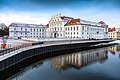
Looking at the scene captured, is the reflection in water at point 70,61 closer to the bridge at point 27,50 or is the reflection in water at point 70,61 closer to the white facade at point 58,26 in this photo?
the bridge at point 27,50

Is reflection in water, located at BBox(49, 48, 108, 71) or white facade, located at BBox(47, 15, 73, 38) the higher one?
white facade, located at BBox(47, 15, 73, 38)

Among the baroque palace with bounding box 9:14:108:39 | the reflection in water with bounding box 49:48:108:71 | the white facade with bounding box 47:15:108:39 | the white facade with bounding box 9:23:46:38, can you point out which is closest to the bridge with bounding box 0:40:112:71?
the reflection in water with bounding box 49:48:108:71

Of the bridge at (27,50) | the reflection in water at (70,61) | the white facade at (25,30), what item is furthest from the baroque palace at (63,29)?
the reflection in water at (70,61)

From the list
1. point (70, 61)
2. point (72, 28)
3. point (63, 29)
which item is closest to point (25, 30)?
point (63, 29)

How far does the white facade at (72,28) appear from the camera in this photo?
6456 centimetres

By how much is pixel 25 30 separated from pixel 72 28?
22.5 meters

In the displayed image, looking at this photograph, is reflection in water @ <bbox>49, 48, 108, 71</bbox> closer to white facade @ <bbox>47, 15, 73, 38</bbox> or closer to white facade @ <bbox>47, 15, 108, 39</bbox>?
white facade @ <bbox>47, 15, 108, 39</bbox>

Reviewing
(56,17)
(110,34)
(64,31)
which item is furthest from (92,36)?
(110,34)

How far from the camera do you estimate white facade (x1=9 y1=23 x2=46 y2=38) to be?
234 feet

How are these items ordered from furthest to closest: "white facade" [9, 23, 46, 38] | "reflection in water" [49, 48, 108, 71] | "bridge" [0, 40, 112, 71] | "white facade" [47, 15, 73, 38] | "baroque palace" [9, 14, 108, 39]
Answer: "white facade" [9, 23, 46, 38] → "white facade" [47, 15, 73, 38] → "baroque palace" [9, 14, 108, 39] → "reflection in water" [49, 48, 108, 71] → "bridge" [0, 40, 112, 71]

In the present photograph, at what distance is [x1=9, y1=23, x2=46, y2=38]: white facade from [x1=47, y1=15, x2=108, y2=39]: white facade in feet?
15.3

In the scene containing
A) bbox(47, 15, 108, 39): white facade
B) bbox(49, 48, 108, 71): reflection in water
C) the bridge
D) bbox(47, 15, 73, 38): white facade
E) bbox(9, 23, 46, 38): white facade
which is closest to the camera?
the bridge

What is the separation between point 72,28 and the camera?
65.9 metres

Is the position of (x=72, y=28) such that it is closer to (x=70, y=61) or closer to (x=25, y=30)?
(x=25, y=30)
